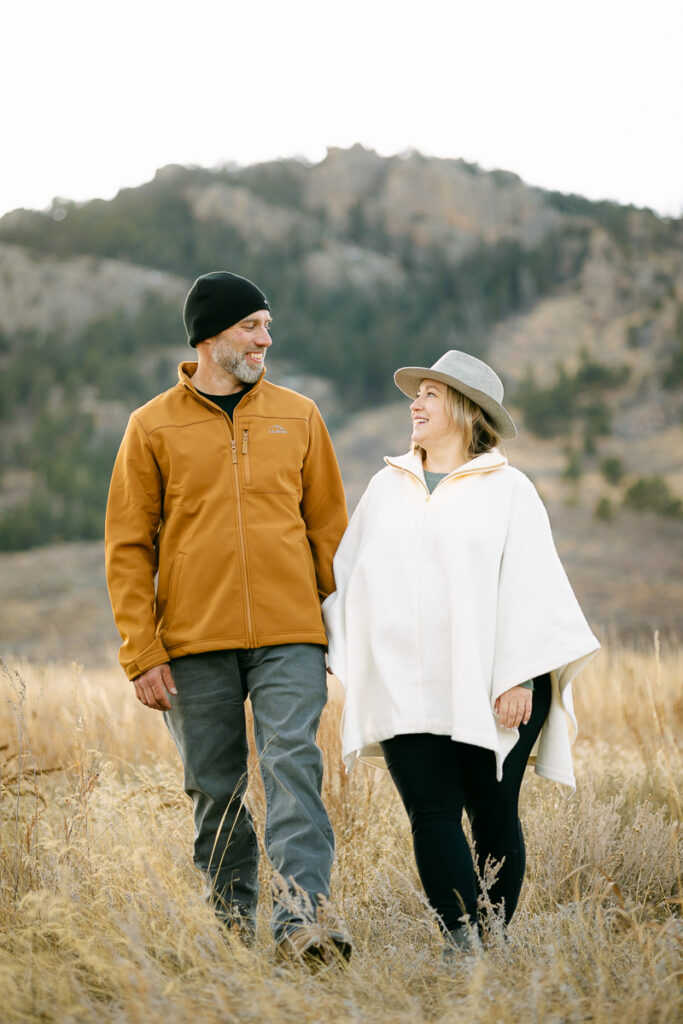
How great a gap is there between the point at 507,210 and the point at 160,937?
6596 cm

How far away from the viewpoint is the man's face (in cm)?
359

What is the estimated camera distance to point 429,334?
49750 millimetres

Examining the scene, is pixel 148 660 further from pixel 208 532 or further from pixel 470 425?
pixel 470 425

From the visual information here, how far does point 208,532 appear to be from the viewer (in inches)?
134

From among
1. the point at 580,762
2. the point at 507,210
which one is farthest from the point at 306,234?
the point at 580,762

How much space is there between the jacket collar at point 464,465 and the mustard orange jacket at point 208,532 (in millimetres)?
293

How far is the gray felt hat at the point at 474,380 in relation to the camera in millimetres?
3457

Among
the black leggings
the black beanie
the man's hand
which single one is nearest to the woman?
the black leggings

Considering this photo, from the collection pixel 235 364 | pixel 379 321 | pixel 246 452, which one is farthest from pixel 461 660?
pixel 379 321

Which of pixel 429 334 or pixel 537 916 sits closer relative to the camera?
pixel 537 916

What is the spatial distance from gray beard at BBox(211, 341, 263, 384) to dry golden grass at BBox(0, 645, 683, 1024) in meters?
1.34

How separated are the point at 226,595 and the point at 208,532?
0.77 ft

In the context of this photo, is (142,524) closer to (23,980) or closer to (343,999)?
(23,980)

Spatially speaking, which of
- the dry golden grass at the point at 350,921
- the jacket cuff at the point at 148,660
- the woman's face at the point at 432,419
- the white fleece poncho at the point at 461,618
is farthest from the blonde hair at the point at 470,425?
the dry golden grass at the point at 350,921
